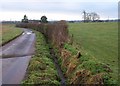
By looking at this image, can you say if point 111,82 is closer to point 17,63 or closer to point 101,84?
point 101,84

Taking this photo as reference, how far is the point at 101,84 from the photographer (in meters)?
14.5

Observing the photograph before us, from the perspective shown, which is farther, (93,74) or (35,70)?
(35,70)

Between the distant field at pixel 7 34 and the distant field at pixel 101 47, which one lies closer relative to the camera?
the distant field at pixel 101 47

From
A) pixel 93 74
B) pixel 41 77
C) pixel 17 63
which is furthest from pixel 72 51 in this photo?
pixel 93 74

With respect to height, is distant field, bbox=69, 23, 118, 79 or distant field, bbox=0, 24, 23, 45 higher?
distant field, bbox=69, 23, 118, 79

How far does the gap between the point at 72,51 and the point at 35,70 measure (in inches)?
181

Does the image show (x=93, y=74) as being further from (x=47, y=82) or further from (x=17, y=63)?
(x=17, y=63)

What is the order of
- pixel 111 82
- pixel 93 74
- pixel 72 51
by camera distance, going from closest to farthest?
1. pixel 111 82
2. pixel 93 74
3. pixel 72 51

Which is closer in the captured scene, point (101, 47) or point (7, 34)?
point (101, 47)

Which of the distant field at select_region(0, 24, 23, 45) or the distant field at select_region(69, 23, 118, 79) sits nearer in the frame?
the distant field at select_region(69, 23, 118, 79)

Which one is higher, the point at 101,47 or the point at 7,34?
the point at 101,47

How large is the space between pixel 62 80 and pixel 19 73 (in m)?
3.28

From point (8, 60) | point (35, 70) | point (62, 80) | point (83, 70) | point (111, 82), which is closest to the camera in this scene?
point (111, 82)

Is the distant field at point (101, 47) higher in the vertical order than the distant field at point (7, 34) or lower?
higher
